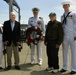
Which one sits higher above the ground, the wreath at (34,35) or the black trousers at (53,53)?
the wreath at (34,35)

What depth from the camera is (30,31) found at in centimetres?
963

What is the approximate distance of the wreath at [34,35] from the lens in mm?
9523

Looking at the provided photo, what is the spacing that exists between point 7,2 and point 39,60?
473 centimetres

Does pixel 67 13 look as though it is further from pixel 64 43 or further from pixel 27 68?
pixel 27 68

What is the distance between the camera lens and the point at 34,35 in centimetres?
968

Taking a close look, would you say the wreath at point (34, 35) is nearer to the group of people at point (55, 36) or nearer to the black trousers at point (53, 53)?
the group of people at point (55, 36)

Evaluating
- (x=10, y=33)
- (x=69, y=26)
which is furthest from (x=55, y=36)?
(x=10, y=33)

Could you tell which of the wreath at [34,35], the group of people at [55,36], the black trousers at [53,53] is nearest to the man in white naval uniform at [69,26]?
the group of people at [55,36]

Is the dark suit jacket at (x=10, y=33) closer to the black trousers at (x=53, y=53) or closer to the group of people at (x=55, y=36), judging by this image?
the group of people at (x=55, y=36)

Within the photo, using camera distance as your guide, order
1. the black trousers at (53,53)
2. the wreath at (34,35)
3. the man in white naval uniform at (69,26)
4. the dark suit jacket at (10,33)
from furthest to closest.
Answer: the wreath at (34,35)
the dark suit jacket at (10,33)
the black trousers at (53,53)
the man in white naval uniform at (69,26)

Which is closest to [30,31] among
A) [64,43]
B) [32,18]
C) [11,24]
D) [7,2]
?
[32,18]

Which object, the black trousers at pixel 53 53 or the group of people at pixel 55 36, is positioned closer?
the group of people at pixel 55 36

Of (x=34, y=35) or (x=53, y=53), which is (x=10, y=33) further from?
(x=53, y=53)

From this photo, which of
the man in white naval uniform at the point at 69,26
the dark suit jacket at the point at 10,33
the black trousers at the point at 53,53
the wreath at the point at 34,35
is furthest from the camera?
the wreath at the point at 34,35
